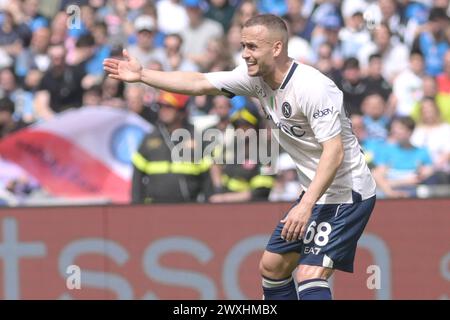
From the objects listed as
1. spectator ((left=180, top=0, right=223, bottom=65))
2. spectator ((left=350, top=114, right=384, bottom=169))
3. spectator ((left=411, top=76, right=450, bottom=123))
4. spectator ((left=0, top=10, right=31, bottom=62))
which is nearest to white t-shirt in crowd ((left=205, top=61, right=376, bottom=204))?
spectator ((left=350, top=114, right=384, bottom=169))

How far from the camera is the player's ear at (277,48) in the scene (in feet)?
25.8

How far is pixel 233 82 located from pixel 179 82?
1.32 feet

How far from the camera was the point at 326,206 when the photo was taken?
8211mm

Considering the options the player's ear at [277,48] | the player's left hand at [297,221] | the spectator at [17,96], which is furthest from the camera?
the spectator at [17,96]

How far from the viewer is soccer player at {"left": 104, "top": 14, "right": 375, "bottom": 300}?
774 cm

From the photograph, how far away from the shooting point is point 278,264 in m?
8.38

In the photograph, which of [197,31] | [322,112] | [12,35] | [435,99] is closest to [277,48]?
[322,112]

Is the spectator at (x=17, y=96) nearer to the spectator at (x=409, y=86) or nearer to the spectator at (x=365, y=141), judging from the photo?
the spectator at (x=365, y=141)

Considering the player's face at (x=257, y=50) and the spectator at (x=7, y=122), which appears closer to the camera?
the player's face at (x=257, y=50)

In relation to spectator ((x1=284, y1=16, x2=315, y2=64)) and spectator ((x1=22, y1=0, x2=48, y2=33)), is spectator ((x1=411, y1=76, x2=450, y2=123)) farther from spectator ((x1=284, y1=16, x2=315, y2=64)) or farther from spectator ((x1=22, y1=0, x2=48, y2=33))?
spectator ((x1=22, y1=0, x2=48, y2=33))

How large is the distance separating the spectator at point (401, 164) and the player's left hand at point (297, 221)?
3719 millimetres

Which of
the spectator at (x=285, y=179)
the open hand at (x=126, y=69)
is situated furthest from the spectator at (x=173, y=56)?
the open hand at (x=126, y=69)

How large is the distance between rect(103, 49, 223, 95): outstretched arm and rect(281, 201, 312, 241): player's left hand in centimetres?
132
